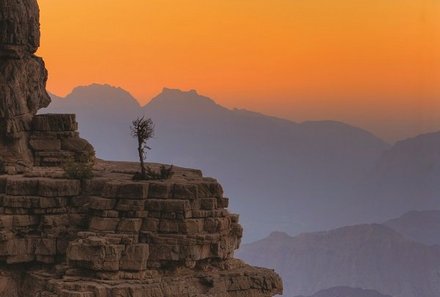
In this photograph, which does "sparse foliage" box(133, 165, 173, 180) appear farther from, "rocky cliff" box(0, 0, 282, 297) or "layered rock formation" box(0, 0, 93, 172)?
"layered rock formation" box(0, 0, 93, 172)

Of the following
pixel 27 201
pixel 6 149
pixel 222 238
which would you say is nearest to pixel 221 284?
pixel 222 238

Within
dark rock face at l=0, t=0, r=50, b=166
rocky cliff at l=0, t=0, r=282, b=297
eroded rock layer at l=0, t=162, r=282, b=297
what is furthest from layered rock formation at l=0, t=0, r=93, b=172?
eroded rock layer at l=0, t=162, r=282, b=297

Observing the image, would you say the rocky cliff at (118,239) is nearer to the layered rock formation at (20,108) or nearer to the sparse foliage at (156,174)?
the sparse foliage at (156,174)

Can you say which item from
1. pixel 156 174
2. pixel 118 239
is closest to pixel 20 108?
pixel 156 174

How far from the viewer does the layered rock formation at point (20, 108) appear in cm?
5131

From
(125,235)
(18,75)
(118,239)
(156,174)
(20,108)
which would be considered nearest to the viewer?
(118,239)

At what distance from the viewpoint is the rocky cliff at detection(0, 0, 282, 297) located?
44.0m

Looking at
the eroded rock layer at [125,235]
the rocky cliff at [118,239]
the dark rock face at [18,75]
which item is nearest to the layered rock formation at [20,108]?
the dark rock face at [18,75]

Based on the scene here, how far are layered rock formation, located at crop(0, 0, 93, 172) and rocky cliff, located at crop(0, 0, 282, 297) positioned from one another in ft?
6.63

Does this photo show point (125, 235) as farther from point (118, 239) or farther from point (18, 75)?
point (18, 75)

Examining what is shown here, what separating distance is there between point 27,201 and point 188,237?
6.69 metres

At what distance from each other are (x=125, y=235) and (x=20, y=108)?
35.8 ft

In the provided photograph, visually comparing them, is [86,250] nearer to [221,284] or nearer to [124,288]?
[124,288]

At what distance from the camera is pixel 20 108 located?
5234cm
